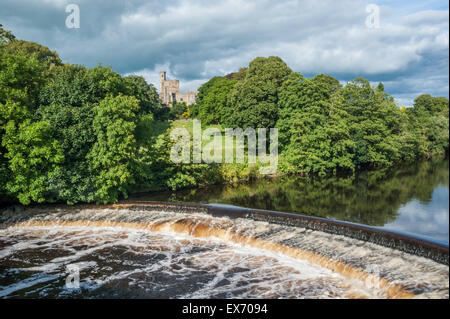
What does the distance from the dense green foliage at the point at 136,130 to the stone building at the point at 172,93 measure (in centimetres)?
7757

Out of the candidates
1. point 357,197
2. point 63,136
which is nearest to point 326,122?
point 357,197

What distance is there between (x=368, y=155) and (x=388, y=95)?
908 centimetres

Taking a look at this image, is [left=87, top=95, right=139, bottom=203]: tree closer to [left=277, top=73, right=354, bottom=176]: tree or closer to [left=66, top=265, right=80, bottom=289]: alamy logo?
[left=66, top=265, right=80, bottom=289]: alamy logo

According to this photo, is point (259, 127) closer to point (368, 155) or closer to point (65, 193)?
point (368, 155)

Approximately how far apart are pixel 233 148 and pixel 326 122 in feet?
33.1

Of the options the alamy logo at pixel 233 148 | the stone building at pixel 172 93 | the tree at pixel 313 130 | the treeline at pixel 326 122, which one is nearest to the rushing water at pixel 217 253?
the alamy logo at pixel 233 148

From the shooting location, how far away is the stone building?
116188 mm

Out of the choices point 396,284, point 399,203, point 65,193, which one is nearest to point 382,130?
point 399,203

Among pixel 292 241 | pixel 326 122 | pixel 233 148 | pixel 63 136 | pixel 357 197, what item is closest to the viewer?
pixel 292 241

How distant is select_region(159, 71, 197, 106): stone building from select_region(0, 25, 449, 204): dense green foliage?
255ft

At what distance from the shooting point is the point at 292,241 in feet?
44.1

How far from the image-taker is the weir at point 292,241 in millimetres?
10047

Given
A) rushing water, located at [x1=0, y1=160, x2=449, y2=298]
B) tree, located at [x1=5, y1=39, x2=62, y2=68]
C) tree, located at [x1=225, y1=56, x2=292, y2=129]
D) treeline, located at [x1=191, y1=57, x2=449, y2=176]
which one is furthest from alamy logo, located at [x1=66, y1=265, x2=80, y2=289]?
tree, located at [x1=5, y1=39, x2=62, y2=68]

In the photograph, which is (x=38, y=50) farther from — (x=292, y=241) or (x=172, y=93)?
(x=172, y=93)
